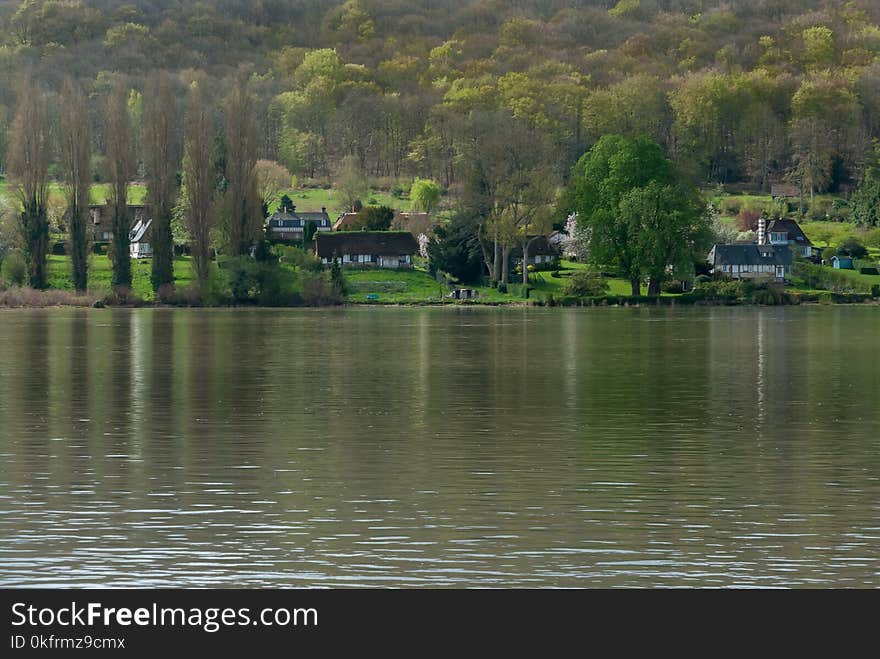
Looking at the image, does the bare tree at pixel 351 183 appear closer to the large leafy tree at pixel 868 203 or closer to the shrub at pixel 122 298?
the shrub at pixel 122 298

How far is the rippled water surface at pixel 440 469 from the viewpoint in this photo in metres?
16.1

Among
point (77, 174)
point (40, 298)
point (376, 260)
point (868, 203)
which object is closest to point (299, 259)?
point (376, 260)

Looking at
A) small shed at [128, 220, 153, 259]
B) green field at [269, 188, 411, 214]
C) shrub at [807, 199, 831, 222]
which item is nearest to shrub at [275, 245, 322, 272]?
small shed at [128, 220, 153, 259]

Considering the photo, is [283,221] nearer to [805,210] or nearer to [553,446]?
[805,210]

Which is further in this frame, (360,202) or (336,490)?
(360,202)

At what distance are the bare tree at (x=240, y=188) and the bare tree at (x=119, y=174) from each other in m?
6.31

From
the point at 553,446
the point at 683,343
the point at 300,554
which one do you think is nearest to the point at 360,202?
the point at 683,343

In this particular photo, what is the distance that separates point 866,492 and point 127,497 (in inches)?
383

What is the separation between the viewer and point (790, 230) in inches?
4604

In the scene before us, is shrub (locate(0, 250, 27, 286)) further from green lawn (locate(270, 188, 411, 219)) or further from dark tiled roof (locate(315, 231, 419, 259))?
green lawn (locate(270, 188, 411, 219))

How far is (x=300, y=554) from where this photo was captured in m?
16.5

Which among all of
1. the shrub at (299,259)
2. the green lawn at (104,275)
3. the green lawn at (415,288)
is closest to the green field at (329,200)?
the green lawn at (415,288)

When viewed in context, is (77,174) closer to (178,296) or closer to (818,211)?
(178,296)

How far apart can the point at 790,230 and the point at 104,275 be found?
5178 cm
